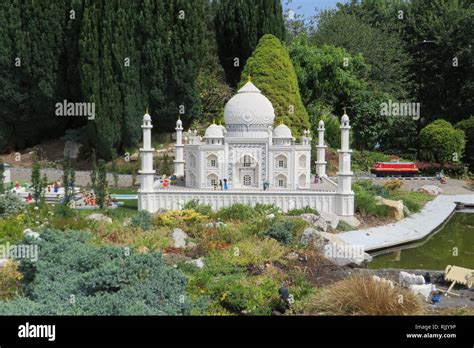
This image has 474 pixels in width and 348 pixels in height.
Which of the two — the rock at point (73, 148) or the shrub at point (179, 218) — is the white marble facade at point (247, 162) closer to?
the shrub at point (179, 218)

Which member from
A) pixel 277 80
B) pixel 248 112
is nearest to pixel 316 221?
pixel 248 112

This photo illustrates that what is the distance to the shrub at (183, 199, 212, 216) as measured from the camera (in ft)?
63.9

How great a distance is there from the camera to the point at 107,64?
2997cm

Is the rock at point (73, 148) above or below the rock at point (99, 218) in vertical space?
above

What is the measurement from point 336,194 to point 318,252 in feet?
21.6

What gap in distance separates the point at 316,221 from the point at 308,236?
297 cm

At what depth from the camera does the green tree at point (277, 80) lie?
32.3 metres

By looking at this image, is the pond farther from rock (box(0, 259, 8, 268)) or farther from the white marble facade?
rock (box(0, 259, 8, 268))

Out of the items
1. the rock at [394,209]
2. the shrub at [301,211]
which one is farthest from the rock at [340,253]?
the rock at [394,209]

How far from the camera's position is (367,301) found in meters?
8.95

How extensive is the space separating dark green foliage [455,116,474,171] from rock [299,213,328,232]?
18.9 meters

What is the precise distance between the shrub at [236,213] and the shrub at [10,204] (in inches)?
266

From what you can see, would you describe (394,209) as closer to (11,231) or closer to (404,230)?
(404,230)
